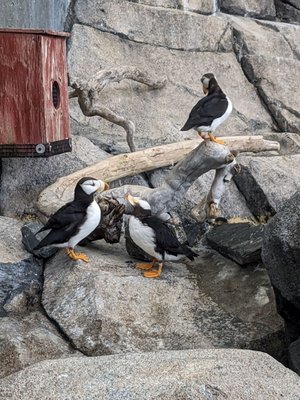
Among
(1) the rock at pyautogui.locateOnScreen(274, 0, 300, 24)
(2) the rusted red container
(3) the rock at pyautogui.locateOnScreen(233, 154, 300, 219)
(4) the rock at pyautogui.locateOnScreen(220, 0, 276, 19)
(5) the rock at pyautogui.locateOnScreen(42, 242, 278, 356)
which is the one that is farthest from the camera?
(1) the rock at pyautogui.locateOnScreen(274, 0, 300, 24)

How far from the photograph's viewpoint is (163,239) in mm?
5930

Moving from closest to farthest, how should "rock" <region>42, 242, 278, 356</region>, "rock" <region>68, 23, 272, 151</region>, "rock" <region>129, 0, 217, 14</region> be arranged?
"rock" <region>42, 242, 278, 356</region>
"rock" <region>68, 23, 272, 151</region>
"rock" <region>129, 0, 217, 14</region>

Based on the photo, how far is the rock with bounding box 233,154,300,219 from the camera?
8.31 m

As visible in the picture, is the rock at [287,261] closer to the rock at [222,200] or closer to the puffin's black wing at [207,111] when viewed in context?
the puffin's black wing at [207,111]

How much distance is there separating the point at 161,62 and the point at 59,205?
13.5 feet

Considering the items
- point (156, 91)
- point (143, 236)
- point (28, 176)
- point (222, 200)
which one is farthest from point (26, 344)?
point (156, 91)

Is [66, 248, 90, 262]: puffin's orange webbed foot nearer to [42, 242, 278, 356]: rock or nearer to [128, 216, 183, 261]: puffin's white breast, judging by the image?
[42, 242, 278, 356]: rock

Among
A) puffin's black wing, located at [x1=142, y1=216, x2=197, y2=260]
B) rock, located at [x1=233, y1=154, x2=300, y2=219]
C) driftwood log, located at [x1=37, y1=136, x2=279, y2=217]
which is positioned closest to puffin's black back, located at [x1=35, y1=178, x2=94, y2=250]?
puffin's black wing, located at [x1=142, y1=216, x2=197, y2=260]

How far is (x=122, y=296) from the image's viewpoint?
5527 millimetres

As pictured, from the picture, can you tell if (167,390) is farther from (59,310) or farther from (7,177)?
(7,177)

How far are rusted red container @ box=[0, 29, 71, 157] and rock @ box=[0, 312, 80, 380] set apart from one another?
1.92 meters

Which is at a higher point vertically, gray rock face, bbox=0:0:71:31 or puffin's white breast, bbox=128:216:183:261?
gray rock face, bbox=0:0:71:31

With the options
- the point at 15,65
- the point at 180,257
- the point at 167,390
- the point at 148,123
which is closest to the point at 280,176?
the point at 148,123

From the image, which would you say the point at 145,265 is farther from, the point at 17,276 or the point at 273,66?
the point at 273,66
